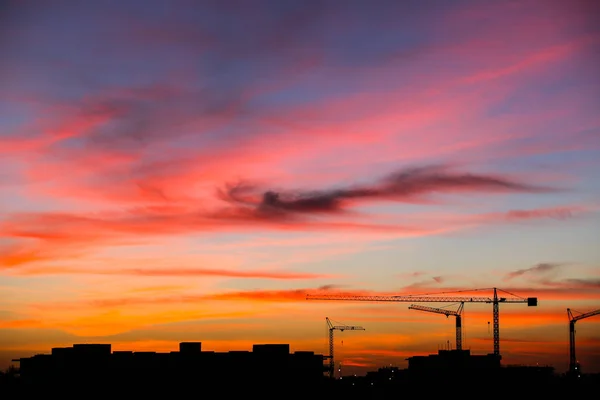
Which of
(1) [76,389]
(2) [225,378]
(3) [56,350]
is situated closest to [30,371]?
(3) [56,350]

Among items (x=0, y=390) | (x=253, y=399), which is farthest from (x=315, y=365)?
(x=0, y=390)

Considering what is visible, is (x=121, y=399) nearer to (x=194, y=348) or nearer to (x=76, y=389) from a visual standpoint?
(x=76, y=389)

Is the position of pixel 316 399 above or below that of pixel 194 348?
below

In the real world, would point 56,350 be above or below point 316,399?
above

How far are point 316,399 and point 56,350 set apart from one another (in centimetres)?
6252

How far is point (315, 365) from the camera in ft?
610

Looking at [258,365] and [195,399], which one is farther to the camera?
[258,365]

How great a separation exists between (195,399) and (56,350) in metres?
38.0

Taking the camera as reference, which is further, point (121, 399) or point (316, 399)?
point (316, 399)

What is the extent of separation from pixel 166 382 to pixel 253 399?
Answer: 19.9 meters

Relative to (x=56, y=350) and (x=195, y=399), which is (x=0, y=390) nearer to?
(x=56, y=350)

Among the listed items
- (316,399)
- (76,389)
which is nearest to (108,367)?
(76,389)

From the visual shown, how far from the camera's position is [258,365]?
582ft

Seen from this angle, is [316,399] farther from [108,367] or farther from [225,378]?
[108,367]
